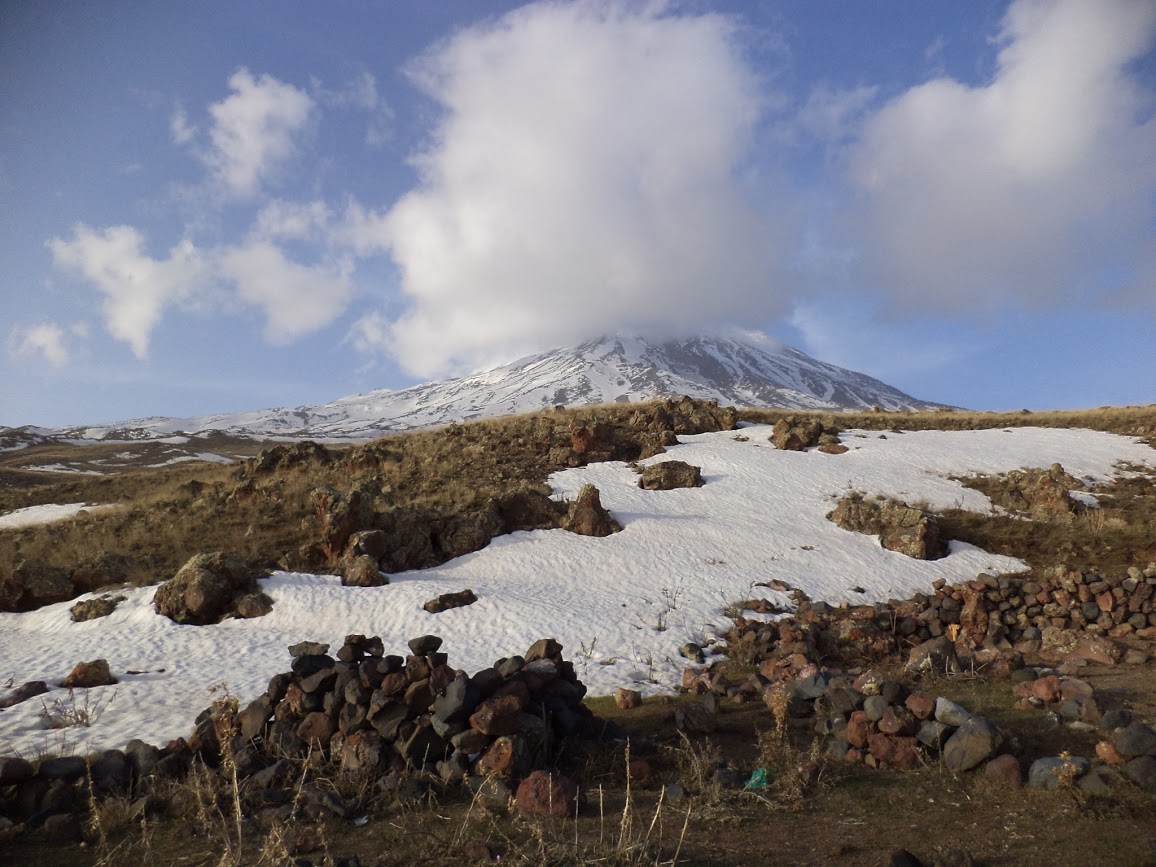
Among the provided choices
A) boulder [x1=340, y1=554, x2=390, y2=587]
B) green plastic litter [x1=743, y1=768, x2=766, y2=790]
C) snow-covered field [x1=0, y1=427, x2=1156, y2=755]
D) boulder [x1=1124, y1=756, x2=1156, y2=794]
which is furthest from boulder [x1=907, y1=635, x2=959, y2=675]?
boulder [x1=340, y1=554, x2=390, y2=587]

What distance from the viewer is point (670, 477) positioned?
867 inches

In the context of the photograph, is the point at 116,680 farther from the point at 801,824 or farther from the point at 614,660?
the point at 801,824

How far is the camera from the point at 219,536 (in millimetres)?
17656

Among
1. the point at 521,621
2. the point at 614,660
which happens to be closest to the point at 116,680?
the point at 521,621

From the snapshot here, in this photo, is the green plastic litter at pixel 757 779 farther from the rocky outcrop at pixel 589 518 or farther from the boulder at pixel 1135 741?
the rocky outcrop at pixel 589 518

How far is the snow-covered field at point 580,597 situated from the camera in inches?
418

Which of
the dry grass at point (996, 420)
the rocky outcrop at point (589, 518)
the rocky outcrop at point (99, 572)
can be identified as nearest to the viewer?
the rocky outcrop at point (99, 572)

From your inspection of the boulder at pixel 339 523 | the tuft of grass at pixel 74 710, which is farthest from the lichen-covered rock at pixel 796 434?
the tuft of grass at pixel 74 710

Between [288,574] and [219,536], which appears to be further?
[219,536]

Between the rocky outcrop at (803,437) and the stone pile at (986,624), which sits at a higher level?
the rocky outcrop at (803,437)

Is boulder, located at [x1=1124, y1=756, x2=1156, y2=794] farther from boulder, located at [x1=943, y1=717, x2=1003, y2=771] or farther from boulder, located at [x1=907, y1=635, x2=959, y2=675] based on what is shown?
boulder, located at [x1=907, y1=635, x2=959, y2=675]

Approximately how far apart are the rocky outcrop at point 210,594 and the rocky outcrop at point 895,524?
16.2m

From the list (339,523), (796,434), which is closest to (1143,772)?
(339,523)

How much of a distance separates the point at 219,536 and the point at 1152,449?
3503 centimetres
